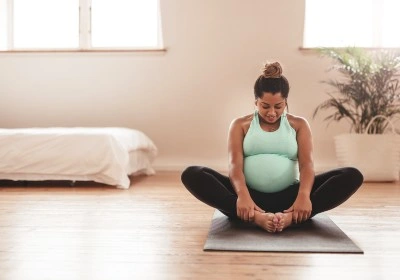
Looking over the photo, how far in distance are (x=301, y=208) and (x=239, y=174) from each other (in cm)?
29

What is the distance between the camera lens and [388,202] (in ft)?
9.44

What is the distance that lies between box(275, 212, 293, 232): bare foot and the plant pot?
212cm

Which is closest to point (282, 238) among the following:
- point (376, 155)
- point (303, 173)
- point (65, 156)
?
point (303, 173)

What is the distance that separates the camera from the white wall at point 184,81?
442cm

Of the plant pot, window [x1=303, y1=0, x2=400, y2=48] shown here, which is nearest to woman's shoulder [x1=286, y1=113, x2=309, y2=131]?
the plant pot

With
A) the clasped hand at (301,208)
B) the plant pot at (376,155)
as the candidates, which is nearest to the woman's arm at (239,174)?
the clasped hand at (301,208)

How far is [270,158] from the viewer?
2088 millimetres

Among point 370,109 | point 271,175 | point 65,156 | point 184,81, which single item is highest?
point 184,81

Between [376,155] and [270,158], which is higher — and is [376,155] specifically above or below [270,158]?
below

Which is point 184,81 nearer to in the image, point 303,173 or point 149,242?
point 303,173

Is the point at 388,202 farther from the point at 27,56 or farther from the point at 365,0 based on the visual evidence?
the point at 27,56

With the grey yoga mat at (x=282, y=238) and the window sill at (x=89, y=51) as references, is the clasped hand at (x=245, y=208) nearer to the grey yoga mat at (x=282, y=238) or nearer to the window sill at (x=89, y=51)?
the grey yoga mat at (x=282, y=238)

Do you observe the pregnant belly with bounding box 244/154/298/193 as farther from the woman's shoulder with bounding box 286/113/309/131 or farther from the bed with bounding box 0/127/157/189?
the bed with bounding box 0/127/157/189

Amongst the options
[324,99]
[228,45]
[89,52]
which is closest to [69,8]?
[89,52]
